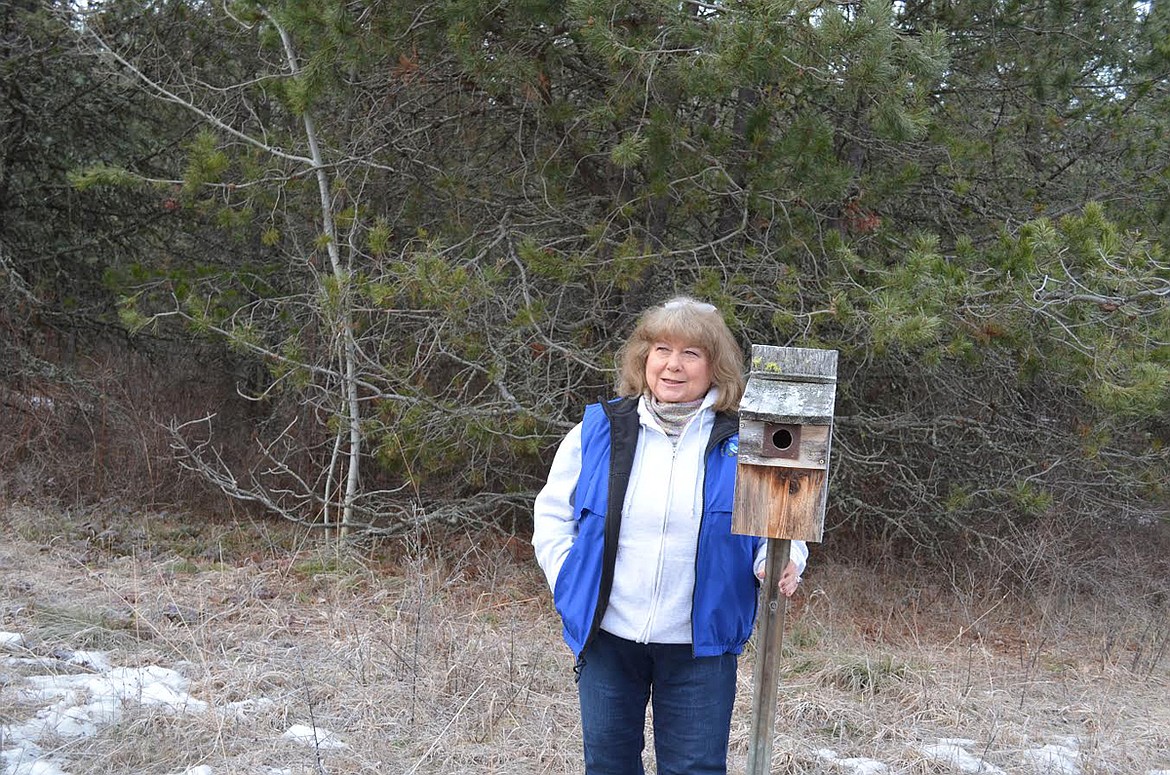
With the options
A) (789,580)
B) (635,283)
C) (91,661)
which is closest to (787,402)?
(789,580)

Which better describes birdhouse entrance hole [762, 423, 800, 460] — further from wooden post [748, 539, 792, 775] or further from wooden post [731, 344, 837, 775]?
wooden post [748, 539, 792, 775]

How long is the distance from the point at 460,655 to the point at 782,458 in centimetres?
268

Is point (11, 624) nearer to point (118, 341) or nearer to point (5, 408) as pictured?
point (5, 408)

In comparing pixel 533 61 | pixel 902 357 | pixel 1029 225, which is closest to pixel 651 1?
pixel 533 61

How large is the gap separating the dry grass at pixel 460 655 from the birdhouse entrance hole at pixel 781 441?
6.48 ft

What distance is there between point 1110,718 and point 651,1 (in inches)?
153

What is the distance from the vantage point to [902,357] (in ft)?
21.2

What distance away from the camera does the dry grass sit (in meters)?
4.24

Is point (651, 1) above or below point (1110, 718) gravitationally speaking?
above

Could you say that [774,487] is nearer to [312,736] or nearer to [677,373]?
[677,373]

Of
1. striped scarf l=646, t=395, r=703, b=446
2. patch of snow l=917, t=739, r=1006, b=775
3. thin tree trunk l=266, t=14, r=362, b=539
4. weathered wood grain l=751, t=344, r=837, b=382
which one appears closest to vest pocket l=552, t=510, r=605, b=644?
striped scarf l=646, t=395, r=703, b=446

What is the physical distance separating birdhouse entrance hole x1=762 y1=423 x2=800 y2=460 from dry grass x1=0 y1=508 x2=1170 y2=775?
1.98 m

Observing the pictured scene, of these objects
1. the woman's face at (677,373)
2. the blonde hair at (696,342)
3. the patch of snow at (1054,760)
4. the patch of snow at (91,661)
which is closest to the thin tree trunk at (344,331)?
the patch of snow at (91,661)

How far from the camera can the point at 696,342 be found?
9.62ft
